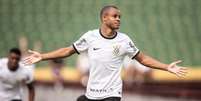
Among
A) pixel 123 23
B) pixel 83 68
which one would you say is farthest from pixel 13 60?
pixel 123 23

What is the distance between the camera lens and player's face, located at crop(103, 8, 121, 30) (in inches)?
353

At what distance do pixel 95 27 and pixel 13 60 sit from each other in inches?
390

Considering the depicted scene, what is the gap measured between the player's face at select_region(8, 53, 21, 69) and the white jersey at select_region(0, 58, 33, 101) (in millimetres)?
171

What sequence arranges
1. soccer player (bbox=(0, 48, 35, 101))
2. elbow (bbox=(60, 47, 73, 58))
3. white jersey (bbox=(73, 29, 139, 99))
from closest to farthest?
1. white jersey (bbox=(73, 29, 139, 99))
2. elbow (bbox=(60, 47, 73, 58))
3. soccer player (bbox=(0, 48, 35, 101))

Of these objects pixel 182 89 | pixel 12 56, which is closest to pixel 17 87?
pixel 12 56

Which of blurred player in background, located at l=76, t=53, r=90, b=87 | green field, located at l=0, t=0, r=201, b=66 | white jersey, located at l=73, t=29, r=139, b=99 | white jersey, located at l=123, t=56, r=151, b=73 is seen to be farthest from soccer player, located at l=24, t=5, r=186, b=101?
green field, located at l=0, t=0, r=201, b=66

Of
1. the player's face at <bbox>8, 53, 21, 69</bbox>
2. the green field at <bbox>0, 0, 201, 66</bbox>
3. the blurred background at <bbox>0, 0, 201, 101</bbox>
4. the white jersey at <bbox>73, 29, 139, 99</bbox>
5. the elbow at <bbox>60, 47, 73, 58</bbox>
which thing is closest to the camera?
the white jersey at <bbox>73, 29, 139, 99</bbox>

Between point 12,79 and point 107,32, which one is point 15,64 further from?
point 107,32

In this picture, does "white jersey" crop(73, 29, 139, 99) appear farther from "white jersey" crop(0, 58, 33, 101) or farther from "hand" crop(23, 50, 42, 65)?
"white jersey" crop(0, 58, 33, 101)

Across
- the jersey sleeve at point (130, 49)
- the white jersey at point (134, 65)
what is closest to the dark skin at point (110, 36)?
the jersey sleeve at point (130, 49)

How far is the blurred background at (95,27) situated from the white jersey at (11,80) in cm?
739

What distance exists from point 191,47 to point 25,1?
212 inches

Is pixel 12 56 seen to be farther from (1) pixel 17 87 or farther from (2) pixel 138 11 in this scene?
(2) pixel 138 11

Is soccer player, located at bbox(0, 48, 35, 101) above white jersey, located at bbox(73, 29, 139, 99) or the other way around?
above
